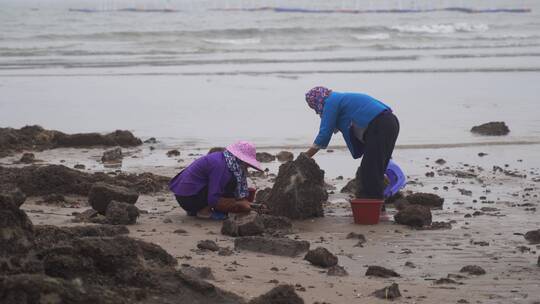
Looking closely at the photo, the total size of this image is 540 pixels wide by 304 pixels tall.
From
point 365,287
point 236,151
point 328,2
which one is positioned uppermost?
point 328,2

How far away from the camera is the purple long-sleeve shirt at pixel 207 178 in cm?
882

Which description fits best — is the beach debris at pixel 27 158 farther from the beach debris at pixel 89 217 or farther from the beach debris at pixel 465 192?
the beach debris at pixel 465 192

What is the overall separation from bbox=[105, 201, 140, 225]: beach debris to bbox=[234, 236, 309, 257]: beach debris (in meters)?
1.22

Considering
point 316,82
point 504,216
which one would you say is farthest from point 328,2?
point 504,216

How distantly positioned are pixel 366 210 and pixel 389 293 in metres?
2.78

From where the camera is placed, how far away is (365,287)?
6273mm

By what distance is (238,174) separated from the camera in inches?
347

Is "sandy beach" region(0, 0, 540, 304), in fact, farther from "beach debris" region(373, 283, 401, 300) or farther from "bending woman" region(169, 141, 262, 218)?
"bending woman" region(169, 141, 262, 218)

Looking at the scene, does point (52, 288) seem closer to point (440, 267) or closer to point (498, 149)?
point (440, 267)

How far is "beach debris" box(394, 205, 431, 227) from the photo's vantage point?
8.52 meters

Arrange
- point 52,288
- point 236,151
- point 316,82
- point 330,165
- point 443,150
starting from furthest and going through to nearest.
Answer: point 316,82 < point 443,150 < point 330,165 < point 236,151 < point 52,288

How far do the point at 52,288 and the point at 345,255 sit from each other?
3.55m

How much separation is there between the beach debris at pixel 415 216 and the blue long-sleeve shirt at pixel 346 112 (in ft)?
3.05

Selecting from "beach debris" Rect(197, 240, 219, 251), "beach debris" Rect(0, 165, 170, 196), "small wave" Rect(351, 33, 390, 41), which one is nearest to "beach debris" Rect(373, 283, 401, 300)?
"beach debris" Rect(197, 240, 219, 251)
